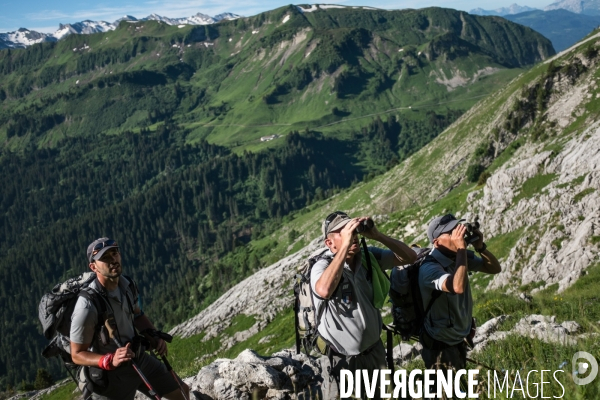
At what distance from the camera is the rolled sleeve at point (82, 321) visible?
8547 millimetres

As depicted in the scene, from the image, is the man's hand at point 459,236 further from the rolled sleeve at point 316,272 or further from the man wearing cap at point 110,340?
the man wearing cap at point 110,340

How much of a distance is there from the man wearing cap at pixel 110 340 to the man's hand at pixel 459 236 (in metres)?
6.11

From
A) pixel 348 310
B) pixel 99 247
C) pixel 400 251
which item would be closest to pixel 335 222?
pixel 400 251

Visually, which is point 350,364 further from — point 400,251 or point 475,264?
point 475,264

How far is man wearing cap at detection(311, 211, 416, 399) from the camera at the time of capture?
7.75 m

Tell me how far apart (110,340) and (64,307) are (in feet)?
3.48

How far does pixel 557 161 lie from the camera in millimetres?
35219

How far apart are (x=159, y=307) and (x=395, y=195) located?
130 m

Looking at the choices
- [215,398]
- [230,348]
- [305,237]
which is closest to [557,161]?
[215,398]

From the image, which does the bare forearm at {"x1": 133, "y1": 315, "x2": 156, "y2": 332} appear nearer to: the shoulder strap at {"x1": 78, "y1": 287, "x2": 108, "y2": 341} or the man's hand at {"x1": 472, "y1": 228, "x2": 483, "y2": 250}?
the shoulder strap at {"x1": 78, "y1": 287, "x2": 108, "y2": 341}

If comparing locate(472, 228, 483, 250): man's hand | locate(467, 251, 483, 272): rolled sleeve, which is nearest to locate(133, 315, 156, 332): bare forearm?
locate(467, 251, 483, 272): rolled sleeve

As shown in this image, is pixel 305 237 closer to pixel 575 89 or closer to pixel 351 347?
pixel 575 89

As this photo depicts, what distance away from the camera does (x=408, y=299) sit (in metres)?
8.70

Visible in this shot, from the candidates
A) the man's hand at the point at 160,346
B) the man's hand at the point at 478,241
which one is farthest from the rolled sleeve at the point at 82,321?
the man's hand at the point at 478,241
